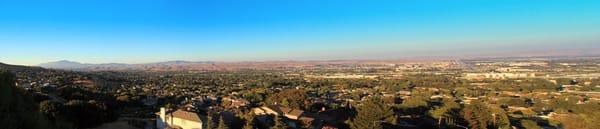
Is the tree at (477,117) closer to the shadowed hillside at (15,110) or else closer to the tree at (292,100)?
the tree at (292,100)

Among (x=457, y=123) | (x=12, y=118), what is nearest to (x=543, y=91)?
(x=457, y=123)

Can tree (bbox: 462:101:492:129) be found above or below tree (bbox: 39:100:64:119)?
below

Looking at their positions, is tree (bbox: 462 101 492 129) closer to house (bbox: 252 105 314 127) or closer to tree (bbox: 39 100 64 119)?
house (bbox: 252 105 314 127)

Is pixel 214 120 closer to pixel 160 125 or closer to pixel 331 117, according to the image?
pixel 160 125

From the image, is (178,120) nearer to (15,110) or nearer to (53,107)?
(53,107)

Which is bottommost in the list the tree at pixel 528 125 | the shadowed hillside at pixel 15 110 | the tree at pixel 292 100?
the tree at pixel 528 125

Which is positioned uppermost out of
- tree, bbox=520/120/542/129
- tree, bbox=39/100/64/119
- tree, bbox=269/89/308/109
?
tree, bbox=39/100/64/119

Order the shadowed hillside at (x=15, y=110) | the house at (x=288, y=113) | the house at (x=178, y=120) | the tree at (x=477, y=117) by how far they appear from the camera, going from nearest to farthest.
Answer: the shadowed hillside at (x=15, y=110) → the house at (x=178, y=120) → the tree at (x=477, y=117) → the house at (x=288, y=113)

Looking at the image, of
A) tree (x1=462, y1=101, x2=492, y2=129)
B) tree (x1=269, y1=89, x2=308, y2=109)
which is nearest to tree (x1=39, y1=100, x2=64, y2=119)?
tree (x1=269, y1=89, x2=308, y2=109)

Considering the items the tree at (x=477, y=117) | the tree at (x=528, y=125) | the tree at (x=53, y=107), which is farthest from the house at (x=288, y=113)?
the tree at (x=528, y=125)
